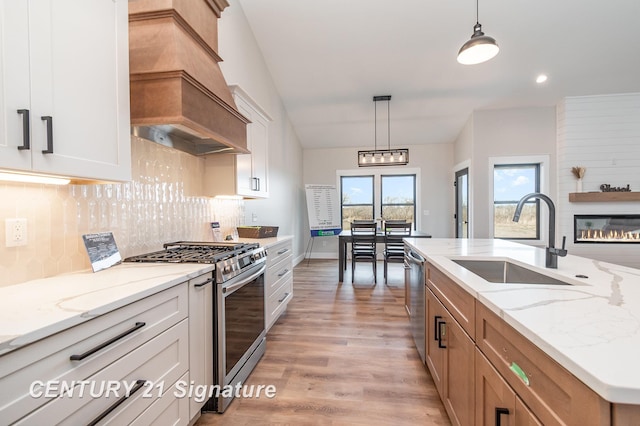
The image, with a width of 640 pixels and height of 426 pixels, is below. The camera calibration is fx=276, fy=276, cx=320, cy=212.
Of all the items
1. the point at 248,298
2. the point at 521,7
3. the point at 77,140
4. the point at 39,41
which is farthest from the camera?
the point at 521,7

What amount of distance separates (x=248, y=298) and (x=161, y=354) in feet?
2.67

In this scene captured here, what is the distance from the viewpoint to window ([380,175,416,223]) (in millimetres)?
6453

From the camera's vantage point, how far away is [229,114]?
2084mm

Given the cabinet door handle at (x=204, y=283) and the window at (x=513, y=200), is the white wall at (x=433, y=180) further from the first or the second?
the cabinet door handle at (x=204, y=283)

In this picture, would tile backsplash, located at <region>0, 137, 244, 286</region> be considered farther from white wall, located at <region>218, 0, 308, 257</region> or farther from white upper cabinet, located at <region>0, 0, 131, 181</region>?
white wall, located at <region>218, 0, 308, 257</region>

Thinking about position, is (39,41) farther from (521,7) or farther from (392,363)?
(521,7)

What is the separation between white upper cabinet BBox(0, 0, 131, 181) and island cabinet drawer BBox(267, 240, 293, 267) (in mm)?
1426

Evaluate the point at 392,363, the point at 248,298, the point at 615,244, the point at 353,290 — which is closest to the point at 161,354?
the point at 248,298

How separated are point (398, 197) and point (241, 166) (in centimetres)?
465

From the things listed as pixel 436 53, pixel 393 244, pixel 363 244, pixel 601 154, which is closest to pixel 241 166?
pixel 363 244

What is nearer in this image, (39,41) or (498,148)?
(39,41)

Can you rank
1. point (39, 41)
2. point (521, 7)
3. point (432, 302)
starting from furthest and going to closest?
point (521, 7)
point (432, 302)
point (39, 41)

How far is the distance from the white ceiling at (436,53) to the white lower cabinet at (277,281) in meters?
2.80

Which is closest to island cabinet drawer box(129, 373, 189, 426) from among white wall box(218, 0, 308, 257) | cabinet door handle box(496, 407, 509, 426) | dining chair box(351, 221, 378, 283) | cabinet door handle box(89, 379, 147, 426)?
cabinet door handle box(89, 379, 147, 426)
